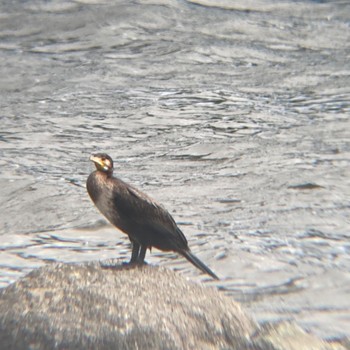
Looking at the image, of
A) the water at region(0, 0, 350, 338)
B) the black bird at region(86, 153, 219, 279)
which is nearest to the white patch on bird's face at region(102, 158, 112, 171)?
the black bird at region(86, 153, 219, 279)

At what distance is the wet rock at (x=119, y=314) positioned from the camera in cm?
540

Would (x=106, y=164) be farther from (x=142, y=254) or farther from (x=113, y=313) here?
(x=113, y=313)

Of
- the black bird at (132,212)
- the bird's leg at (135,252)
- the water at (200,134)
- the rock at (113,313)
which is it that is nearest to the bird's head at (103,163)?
the black bird at (132,212)

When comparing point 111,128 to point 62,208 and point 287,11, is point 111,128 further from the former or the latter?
point 287,11

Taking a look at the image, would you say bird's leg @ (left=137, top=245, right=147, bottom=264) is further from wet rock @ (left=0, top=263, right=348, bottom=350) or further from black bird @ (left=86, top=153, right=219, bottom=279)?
wet rock @ (left=0, top=263, right=348, bottom=350)

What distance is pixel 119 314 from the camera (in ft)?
17.9

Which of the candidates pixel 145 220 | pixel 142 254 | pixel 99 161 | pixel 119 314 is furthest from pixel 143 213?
pixel 119 314

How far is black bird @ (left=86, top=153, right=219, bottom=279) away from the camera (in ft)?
19.7

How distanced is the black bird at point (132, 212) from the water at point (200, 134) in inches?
54.9

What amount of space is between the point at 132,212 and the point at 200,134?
6.39m

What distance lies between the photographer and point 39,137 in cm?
1223

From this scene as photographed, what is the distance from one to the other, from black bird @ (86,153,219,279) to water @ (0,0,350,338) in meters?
1.40

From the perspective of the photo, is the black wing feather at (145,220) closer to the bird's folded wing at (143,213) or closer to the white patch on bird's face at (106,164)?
the bird's folded wing at (143,213)

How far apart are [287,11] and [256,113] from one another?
4.97 meters
